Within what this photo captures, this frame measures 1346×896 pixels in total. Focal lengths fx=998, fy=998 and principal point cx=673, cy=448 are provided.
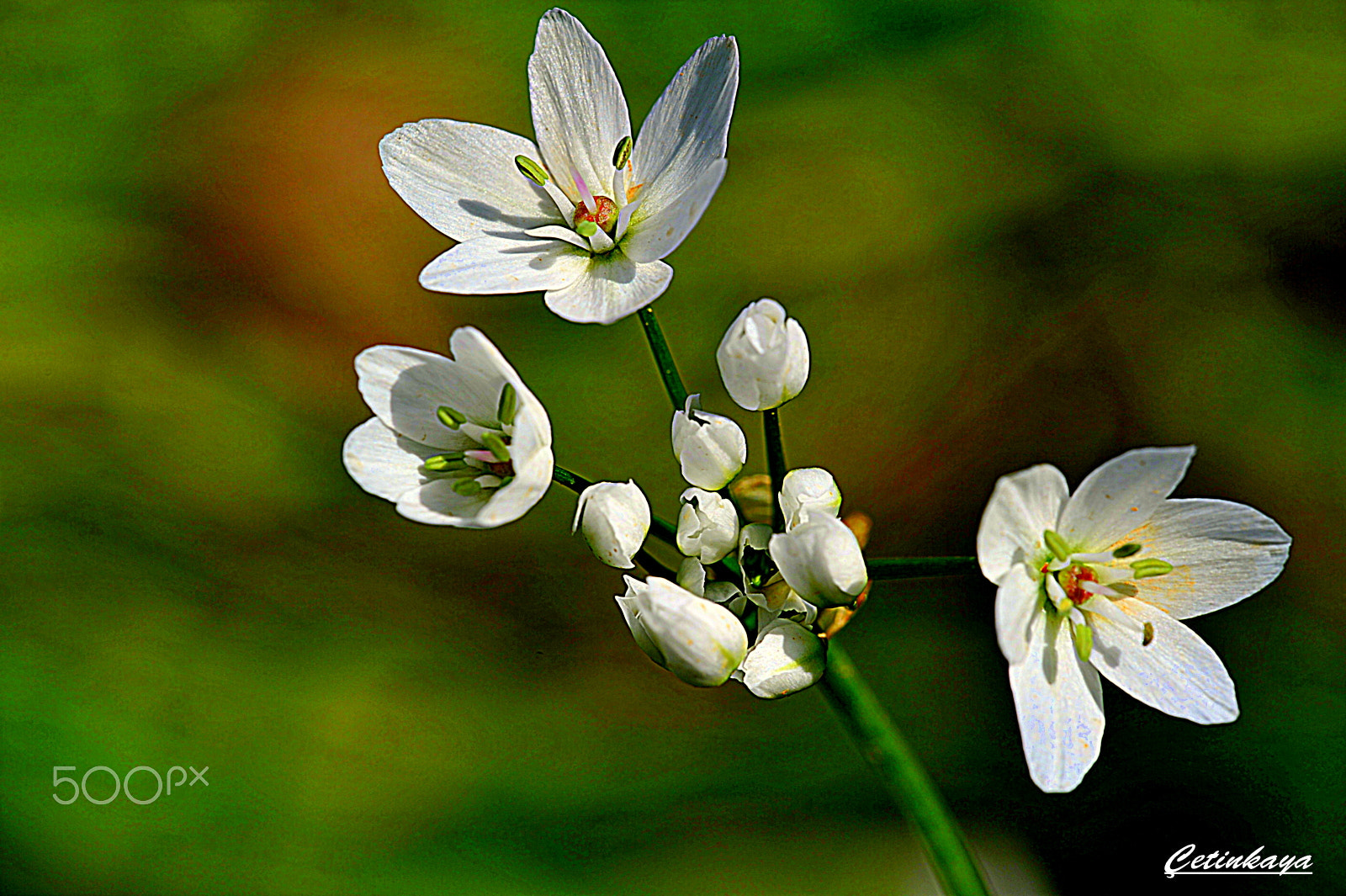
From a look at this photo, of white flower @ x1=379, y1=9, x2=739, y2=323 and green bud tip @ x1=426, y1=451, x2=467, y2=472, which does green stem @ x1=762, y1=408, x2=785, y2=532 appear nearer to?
white flower @ x1=379, y1=9, x2=739, y2=323

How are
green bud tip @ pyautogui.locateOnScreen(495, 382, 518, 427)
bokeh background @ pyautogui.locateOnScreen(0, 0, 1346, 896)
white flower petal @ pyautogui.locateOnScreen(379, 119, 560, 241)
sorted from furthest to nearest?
bokeh background @ pyautogui.locateOnScreen(0, 0, 1346, 896) < white flower petal @ pyautogui.locateOnScreen(379, 119, 560, 241) < green bud tip @ pyautogui.locateOnScreen(495, 382, 518, 427)

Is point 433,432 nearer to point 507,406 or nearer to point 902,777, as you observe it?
point 507,406

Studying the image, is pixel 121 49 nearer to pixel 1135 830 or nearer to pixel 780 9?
pixel 780 9

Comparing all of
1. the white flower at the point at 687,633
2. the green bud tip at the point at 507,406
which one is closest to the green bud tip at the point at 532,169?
the green bud tip at the point at 507,406

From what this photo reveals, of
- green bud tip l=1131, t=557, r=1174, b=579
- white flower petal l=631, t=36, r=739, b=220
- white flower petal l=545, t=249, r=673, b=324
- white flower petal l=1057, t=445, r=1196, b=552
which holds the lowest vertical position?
green bud tip l=1131, t=557, r=1174, b=579

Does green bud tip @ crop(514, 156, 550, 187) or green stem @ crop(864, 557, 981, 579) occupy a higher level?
green bud tip @ crop(514, 156, 550, 187)

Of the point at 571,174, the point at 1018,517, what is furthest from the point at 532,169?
the point at 1018,517

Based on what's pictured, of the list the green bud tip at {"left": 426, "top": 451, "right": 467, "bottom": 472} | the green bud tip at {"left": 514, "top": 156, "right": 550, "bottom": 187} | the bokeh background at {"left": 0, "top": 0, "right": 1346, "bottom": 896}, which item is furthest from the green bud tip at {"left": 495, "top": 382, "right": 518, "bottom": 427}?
the bokeh background at {"left": 0, "top": 0, "right": 1346, "bottom": 896}
